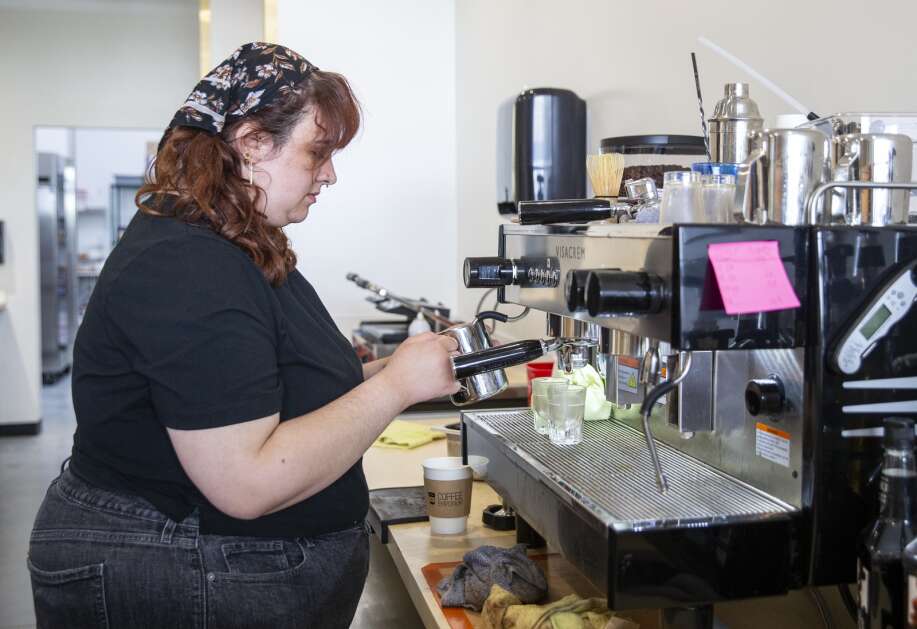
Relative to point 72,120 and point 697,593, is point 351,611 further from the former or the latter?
point 72,120

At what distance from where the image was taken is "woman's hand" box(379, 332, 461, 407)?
119 centimetres

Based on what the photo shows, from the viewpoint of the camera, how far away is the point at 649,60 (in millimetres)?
2150

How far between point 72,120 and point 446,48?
3.65m

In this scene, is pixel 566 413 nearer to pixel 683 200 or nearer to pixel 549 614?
pixel 549 614

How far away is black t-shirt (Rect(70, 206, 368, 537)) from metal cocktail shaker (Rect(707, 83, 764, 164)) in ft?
1.80

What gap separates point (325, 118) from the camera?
122 cm

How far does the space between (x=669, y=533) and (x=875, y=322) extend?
0.29 m

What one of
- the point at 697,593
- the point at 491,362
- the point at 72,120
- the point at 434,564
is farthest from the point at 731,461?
the point at 72,120

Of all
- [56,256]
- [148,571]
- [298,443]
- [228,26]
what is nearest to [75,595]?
[148,571]

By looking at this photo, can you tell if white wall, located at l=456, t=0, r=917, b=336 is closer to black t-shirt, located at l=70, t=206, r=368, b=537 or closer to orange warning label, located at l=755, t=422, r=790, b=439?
orange warning label, located at l=755, t=422, r=790, b=439

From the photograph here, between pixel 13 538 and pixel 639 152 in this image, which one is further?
pixel 13 538

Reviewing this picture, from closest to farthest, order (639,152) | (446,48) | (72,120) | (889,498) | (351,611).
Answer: (889,498) < (351,611) < (639,152) < (446,48) < (72,120)

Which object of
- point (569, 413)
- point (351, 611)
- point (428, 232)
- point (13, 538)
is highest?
point (428, 232)

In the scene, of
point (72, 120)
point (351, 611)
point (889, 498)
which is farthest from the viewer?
point (72, 120)
